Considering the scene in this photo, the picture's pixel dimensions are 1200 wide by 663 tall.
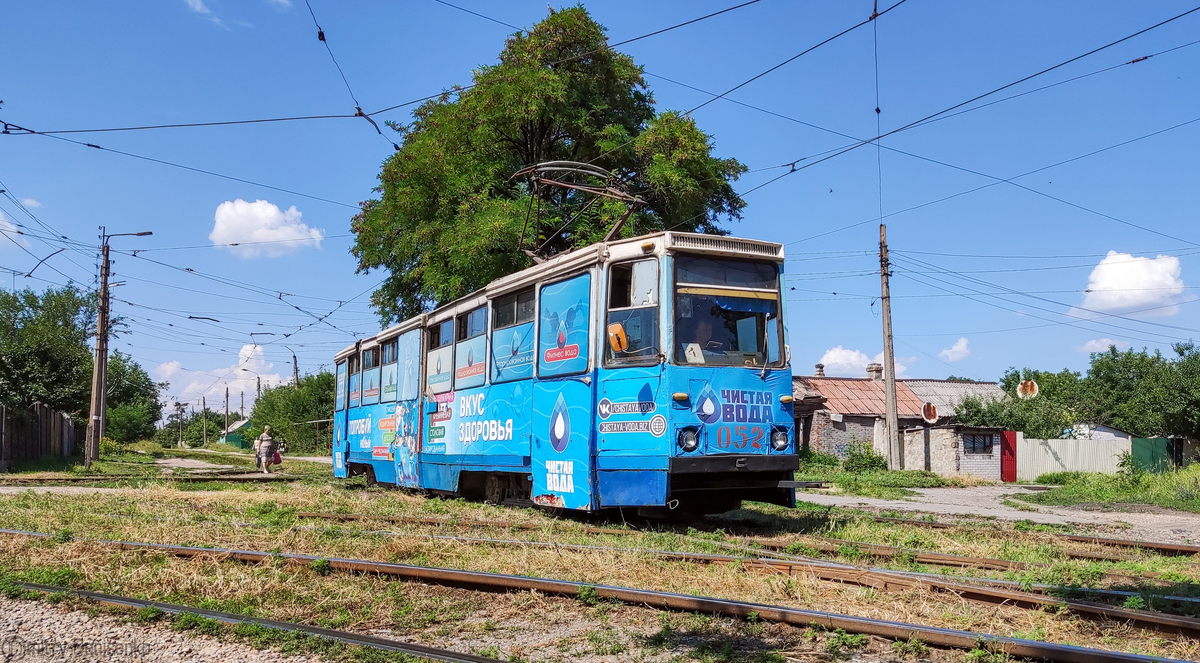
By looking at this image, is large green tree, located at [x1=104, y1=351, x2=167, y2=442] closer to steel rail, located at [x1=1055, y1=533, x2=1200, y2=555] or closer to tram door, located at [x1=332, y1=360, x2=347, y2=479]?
Result: tram door, located at [x1=332, y1=360, x2=347, y2=479]

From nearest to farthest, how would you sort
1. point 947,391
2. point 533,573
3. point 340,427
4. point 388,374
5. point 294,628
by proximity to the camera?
1. point 294,628
2. point 533,573
3. point 388,374
4. point 340,427
5. point 947,391

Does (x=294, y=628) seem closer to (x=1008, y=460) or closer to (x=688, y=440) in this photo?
(x=688, y=440)

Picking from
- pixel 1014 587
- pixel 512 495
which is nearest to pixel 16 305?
pixel 512 495

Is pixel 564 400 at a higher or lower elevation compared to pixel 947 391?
lower

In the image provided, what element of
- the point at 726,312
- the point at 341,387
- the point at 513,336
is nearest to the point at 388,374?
the point at 341,387

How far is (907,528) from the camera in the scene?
1103 centimetres

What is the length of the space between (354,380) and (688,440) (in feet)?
44.0

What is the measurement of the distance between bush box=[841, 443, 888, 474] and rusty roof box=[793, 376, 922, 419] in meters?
3.71

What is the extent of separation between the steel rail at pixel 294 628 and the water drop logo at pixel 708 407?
16.5ft

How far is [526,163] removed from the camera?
24.8 m

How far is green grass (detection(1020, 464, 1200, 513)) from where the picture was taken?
1806 centimetres

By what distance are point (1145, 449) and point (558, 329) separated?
31.3 metres

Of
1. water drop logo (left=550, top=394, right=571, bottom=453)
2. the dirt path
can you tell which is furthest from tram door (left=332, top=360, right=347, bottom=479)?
water drop logo (left=550, top=394, right=571, bottom=453)

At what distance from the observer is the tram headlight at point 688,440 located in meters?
→ 9.53
